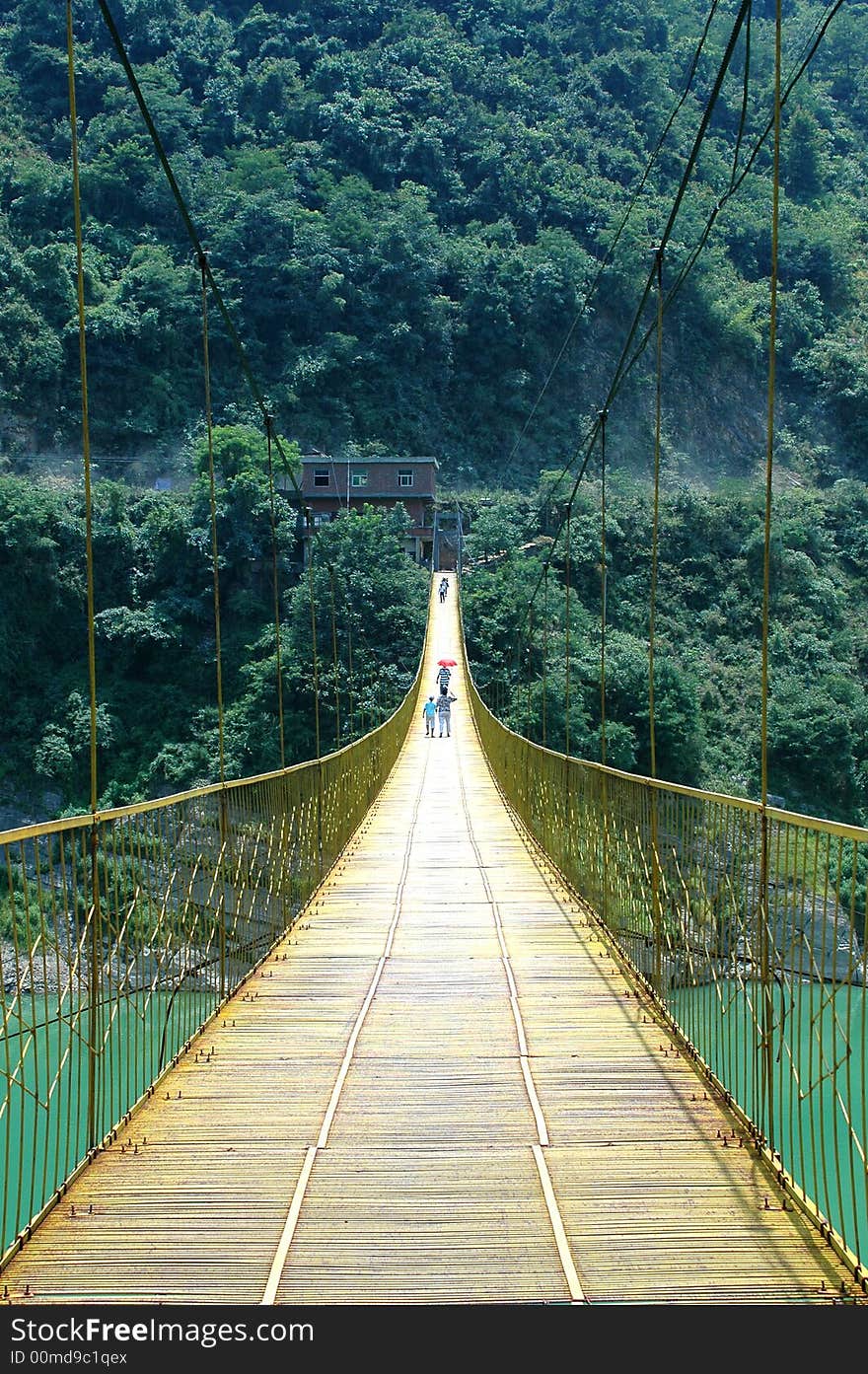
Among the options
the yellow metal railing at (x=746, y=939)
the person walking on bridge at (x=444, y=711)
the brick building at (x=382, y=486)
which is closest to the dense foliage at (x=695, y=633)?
the person walking on bridge at (x=444, y=711)

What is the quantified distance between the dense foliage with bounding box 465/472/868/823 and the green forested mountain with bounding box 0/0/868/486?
5198 millimetres

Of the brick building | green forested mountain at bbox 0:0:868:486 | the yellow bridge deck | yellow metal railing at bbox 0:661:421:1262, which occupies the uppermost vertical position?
green forested mountain at bbox 0:0:868:486

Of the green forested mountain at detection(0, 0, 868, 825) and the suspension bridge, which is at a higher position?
the green forested mountain at detection(0, 0, 868, 825)

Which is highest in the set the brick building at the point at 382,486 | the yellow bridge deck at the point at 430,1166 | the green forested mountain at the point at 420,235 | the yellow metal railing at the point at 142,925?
the green forested mountain at the point at 420,235

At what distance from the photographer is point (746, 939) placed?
2.65 metres

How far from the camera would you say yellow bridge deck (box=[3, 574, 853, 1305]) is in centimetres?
188

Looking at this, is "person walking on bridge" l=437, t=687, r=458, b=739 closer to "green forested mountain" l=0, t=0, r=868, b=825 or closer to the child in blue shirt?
the child in blue shirt

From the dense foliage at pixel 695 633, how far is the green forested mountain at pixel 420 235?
17.1 ft

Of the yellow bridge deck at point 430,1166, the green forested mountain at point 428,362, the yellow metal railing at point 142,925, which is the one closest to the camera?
the yellow bridge deck at point 430,1166

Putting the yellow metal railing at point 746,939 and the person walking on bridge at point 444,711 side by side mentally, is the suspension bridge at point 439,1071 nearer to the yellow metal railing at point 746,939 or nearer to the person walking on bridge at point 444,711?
the yellow metal railing at point 746,939

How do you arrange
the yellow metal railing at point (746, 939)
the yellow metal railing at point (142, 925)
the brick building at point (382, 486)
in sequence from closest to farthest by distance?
the yellow metal railing at point (746, 939)
the yellow metal railing at point (142, 925)
the brick building at point (382, 486)

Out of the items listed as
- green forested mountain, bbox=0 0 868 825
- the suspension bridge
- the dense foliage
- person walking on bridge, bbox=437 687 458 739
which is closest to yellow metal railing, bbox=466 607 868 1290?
the suspension bridge

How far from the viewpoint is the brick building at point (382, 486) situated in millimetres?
28797

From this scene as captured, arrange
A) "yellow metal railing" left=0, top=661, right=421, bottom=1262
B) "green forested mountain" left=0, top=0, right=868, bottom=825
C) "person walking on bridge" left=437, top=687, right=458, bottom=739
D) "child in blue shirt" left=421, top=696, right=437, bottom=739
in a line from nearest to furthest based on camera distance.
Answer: "yellow metal railing" left=0, top=661, right=421, bottom=1262, "person walking on bridge" left=437, top=687, right=458, bottom=739, "child in blue shirt" left=421, top=696, right=437, bottom=739, "green forested mountain" left=0, top=0, right=868, bottom=825
